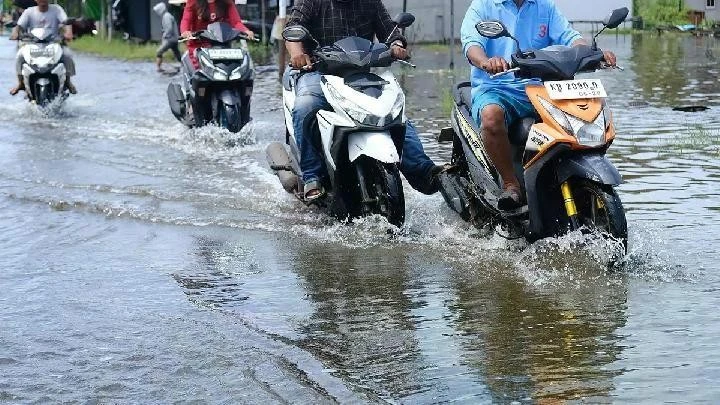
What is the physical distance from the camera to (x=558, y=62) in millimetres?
6766

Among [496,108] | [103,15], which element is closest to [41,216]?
[496,108]

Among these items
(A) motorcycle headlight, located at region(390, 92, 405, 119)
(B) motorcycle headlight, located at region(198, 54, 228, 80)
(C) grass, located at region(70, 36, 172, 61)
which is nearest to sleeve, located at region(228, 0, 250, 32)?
(B) motorcycle headlight, located at region(198, 54, 228, 80)

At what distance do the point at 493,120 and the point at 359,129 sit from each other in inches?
44.7

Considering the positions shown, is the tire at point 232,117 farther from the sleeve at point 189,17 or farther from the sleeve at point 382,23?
the sleeve at point 382,23

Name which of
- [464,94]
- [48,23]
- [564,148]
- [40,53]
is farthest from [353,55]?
[48,23]

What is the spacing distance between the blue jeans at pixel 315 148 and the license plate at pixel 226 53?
4.38 metres

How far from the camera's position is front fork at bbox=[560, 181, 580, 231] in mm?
6605

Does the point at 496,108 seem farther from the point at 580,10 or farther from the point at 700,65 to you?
the point at 580,10

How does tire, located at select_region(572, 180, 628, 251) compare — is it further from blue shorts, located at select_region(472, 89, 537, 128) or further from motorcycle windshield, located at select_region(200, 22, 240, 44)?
motorcycle windshield, located at select_region(200, 22, 240, 44)

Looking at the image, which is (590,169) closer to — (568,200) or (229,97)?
(568,200)

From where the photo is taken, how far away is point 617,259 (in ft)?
21.4

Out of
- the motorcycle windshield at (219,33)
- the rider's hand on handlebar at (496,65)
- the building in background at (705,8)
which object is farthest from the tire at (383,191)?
the building in background at (705,8)

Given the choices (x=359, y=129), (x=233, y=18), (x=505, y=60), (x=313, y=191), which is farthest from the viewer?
(x=233, y=18)

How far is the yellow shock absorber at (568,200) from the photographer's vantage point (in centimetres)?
661
